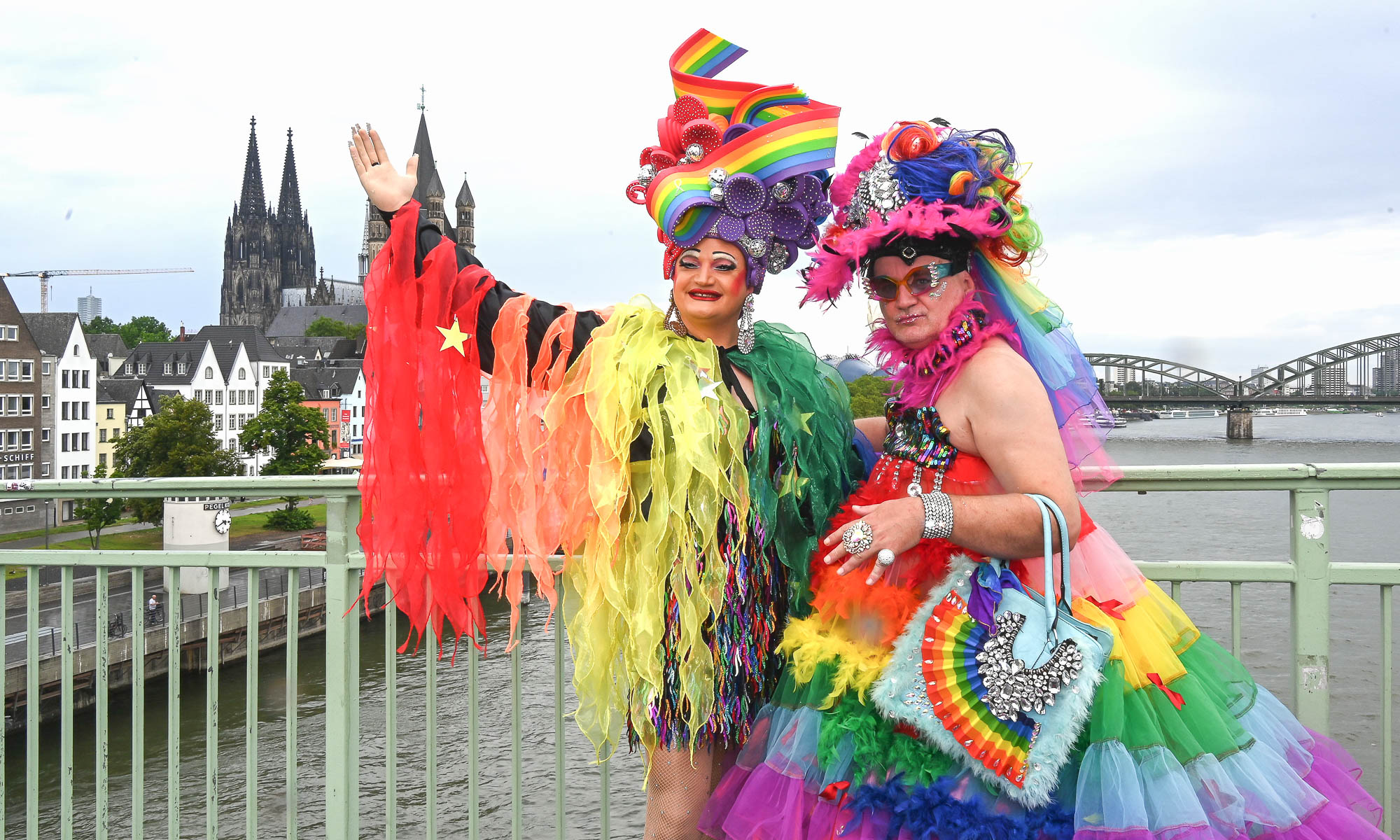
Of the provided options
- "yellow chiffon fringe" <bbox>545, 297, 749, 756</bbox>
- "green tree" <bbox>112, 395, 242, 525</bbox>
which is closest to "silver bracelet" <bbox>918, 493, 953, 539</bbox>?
"yellow chiffon fringe" <bbox>545, 297, 749, 756</bbox>

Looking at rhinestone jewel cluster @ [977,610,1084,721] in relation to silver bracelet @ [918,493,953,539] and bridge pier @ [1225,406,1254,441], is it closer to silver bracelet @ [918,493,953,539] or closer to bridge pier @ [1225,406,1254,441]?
silver bracelet @ [918,493,953,539]

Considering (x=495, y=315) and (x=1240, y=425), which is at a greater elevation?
(x=495, y=315)

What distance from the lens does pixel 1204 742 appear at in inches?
66.8

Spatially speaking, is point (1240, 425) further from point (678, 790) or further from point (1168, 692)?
point (678, 790)

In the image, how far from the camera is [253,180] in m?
99.0

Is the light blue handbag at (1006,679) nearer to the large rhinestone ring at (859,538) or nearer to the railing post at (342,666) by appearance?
the large rhinestone ring at (859,538)

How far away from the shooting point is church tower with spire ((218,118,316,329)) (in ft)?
311

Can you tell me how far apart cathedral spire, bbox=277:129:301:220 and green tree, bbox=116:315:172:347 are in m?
19.1

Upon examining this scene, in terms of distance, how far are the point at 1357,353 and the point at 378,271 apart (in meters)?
58.1

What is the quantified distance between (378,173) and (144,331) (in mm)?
91818

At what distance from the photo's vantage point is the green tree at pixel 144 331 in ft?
262

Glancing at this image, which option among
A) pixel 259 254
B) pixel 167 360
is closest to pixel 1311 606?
pixel 167 360

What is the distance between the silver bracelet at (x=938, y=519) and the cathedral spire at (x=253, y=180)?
106496 millimetres

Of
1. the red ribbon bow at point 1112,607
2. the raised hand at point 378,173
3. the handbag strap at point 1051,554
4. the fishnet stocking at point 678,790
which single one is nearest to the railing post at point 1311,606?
the red ribbon bow at point 1112,607
